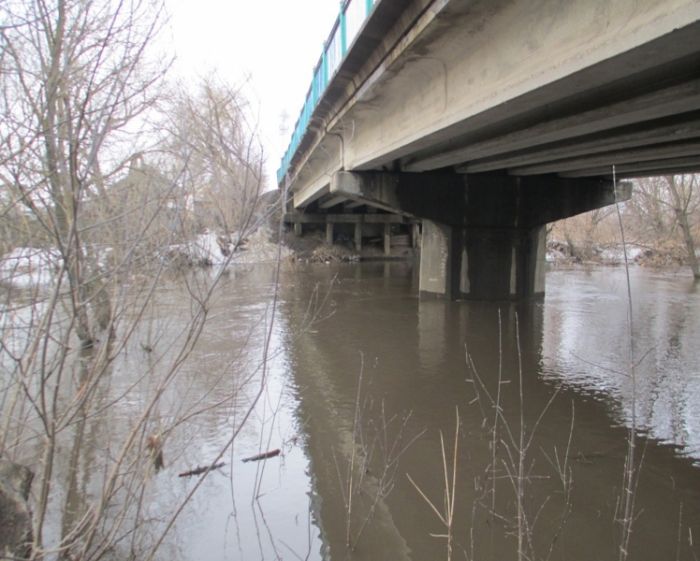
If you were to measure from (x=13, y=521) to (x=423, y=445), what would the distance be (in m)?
2.98

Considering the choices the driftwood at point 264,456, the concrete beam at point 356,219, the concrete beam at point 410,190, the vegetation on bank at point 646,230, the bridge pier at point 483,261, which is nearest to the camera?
the driftwood at point 264,456

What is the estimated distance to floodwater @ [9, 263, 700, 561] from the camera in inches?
123

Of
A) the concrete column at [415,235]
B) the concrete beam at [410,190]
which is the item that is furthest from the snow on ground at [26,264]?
the concrete column at [415,235]

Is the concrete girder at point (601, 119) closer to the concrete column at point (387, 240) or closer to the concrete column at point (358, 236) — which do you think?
the concrete column at point (358, 236)

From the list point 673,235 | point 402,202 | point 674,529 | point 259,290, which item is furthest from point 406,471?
point 673,235

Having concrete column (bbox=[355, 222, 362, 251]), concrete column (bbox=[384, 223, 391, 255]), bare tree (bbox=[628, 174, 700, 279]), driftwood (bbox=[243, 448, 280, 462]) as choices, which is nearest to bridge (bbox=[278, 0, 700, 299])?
driftwood (bbox=[243, 448, 280, 462])

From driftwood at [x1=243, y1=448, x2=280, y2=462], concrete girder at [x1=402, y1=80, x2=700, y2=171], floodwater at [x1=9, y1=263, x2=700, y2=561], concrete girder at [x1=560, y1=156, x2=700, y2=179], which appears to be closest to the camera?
floodwater at [x1=9, y1=263, x2=700, y2=561]

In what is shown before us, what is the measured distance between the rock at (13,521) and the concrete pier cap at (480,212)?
9582 millimetres

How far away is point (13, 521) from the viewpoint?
226 centimetres

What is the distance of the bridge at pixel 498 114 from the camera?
14.1ft

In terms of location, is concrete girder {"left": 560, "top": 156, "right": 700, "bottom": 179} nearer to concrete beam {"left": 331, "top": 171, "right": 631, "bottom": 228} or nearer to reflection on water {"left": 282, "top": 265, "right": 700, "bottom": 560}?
concrete beam {"left": 331, "top": 171, "right": 631, "bottom": 228}

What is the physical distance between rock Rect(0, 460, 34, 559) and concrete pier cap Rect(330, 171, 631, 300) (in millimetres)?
9582

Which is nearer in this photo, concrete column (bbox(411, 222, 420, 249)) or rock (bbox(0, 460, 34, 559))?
rock (bbox(0, 460, 34, 559))

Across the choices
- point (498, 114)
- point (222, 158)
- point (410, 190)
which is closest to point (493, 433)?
point (222, 158)
